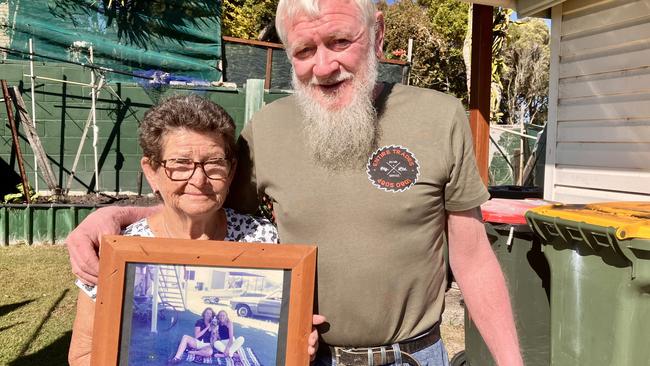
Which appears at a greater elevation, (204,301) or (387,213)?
(387,213)

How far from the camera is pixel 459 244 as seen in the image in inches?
66.1

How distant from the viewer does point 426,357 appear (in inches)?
64.3

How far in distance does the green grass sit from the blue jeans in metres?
3.03

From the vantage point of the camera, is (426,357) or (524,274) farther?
(524,274)

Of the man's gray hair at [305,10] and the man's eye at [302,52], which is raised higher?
the man's gray hair at [305,10]

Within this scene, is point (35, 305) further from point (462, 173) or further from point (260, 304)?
point (462, 173)

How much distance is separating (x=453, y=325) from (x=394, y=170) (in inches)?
147

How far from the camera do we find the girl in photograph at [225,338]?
1443mm

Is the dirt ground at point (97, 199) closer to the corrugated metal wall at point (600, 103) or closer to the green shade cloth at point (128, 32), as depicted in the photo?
the green shade cloth at point (128, 32)

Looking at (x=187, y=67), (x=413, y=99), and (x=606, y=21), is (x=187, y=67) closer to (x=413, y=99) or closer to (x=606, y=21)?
(x=606, y=21)

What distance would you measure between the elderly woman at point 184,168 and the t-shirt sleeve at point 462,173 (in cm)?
69

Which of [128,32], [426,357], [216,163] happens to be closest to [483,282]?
[426,357]

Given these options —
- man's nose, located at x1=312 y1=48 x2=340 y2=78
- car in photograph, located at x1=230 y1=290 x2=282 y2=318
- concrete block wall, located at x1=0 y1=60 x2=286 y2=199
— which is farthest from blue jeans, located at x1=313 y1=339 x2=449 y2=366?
concrete block wall, located at x1=0 y1=60 x2=286 y2=199

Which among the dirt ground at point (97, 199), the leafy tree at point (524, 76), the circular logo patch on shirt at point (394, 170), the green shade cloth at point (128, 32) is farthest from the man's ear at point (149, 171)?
the leafy tree at point (524, 76)
